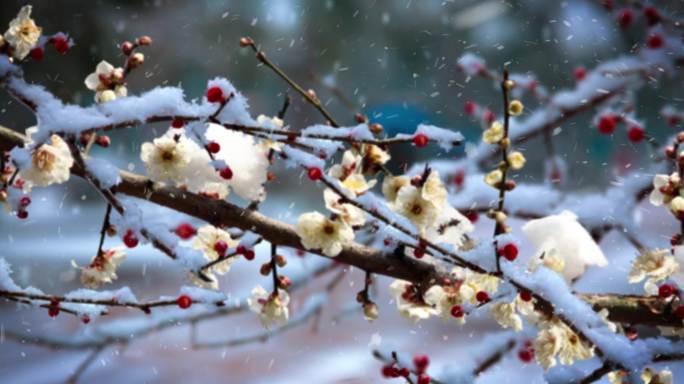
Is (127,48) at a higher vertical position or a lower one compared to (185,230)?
higher

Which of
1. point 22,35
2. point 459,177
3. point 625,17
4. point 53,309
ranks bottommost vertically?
point 53,309

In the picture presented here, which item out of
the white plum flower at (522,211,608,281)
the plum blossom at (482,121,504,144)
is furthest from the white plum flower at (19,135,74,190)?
the white plum flower at (522,211,608,281)

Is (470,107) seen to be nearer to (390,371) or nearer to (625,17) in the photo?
(625,17)

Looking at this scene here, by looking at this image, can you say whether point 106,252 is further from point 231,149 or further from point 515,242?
point 515,242

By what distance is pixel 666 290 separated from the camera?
0.79 metres

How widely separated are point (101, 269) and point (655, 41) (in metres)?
1.14

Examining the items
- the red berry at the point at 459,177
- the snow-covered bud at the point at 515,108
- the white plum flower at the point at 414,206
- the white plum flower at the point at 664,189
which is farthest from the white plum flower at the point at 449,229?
the red berry at the point at 459,177

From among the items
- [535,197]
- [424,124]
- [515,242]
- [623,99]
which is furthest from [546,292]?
[623,99]

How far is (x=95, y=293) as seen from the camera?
769 mm

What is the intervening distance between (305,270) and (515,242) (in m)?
0.97

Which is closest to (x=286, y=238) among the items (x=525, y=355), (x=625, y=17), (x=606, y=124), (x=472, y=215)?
(x=472, y=215)

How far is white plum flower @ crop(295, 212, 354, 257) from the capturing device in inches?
28.3

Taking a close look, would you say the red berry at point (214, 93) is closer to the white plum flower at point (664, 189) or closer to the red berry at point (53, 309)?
the red berry at point (53, 309)

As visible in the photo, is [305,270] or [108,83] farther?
[305,270]
